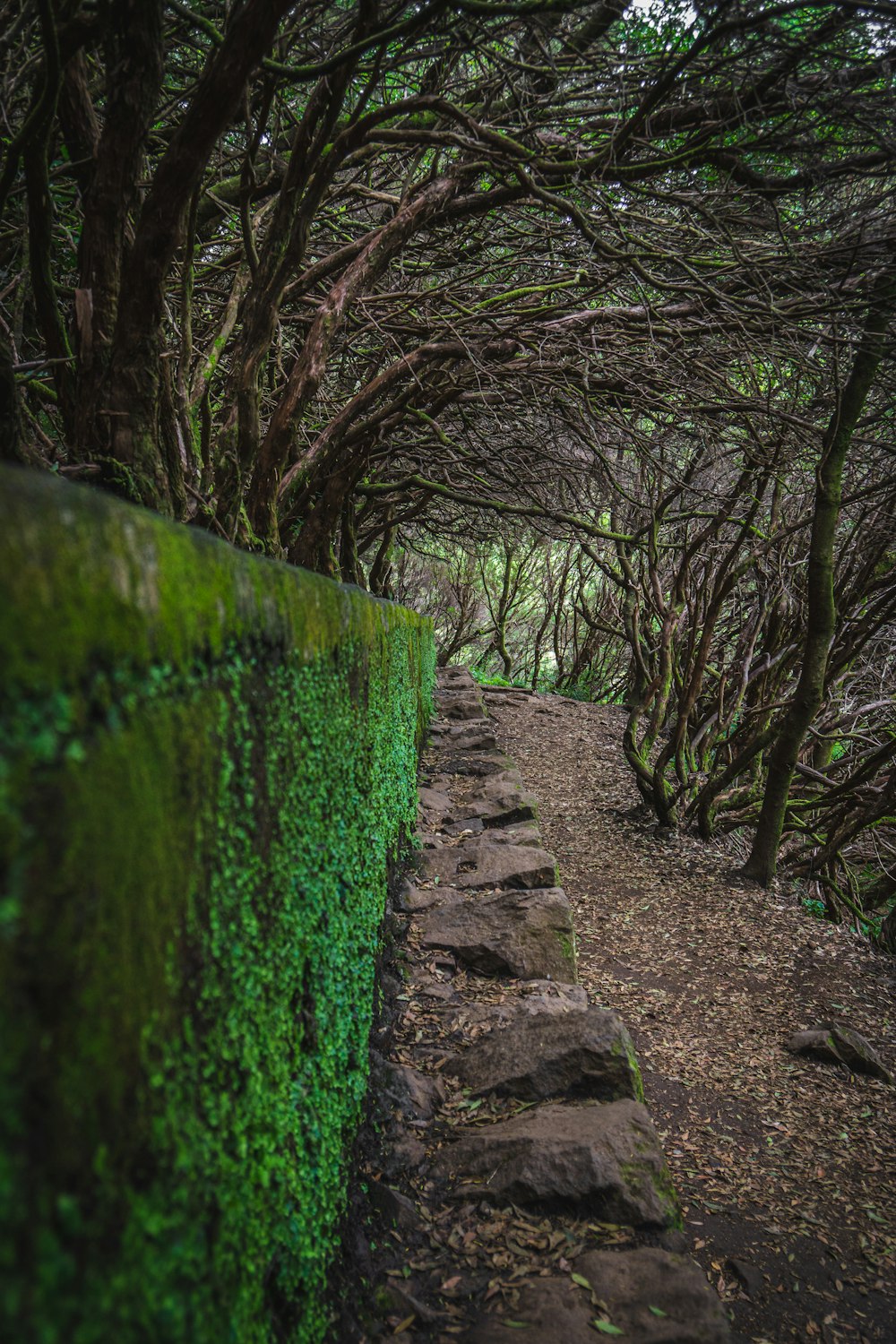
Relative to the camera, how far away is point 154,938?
40.7 inches

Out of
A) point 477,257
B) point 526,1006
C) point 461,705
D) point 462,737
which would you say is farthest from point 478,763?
point 477,257

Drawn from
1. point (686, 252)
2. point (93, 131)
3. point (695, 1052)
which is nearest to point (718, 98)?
point (686, 252)

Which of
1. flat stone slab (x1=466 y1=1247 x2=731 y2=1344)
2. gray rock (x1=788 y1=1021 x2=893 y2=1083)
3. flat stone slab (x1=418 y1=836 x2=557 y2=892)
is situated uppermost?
flat stone slab (x1=418 y1=836 x2=557 y2=892)

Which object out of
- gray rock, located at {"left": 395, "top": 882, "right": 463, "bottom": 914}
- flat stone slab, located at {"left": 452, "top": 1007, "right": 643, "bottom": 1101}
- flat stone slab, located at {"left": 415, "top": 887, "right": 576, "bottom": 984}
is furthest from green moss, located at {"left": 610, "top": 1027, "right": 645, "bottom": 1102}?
gray rock, located at {"left": 395, "top": 882, "right": 463, "bottom": 914}

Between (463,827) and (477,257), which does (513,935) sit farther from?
(477,257)

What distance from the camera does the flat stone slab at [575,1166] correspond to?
8.05 feet

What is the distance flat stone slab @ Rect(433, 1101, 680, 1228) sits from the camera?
2.45 meters

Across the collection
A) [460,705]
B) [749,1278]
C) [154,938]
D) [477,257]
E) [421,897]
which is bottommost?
[749,1278]

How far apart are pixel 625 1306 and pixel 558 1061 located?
1.07 metres

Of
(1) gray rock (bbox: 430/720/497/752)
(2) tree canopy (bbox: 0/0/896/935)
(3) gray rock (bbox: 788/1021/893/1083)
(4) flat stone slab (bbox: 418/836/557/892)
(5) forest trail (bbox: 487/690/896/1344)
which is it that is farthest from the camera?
(1) gray rock (bbox: 430/720/497/752)

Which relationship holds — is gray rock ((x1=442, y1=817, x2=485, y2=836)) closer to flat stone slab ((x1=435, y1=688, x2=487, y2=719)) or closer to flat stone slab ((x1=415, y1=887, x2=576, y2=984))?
flat stone slab ((x1=415, y1=887, x2=576, y2=984))

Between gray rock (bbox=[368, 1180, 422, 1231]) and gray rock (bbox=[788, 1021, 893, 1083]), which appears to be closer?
gray rock (bbox=[368, 1180, 422, 1231])

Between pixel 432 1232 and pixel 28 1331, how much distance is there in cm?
217

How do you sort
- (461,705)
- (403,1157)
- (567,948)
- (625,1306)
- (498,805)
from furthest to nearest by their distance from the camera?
(461,705) → (498,805) → (567,948) → (403,1157) → (625,1306)
